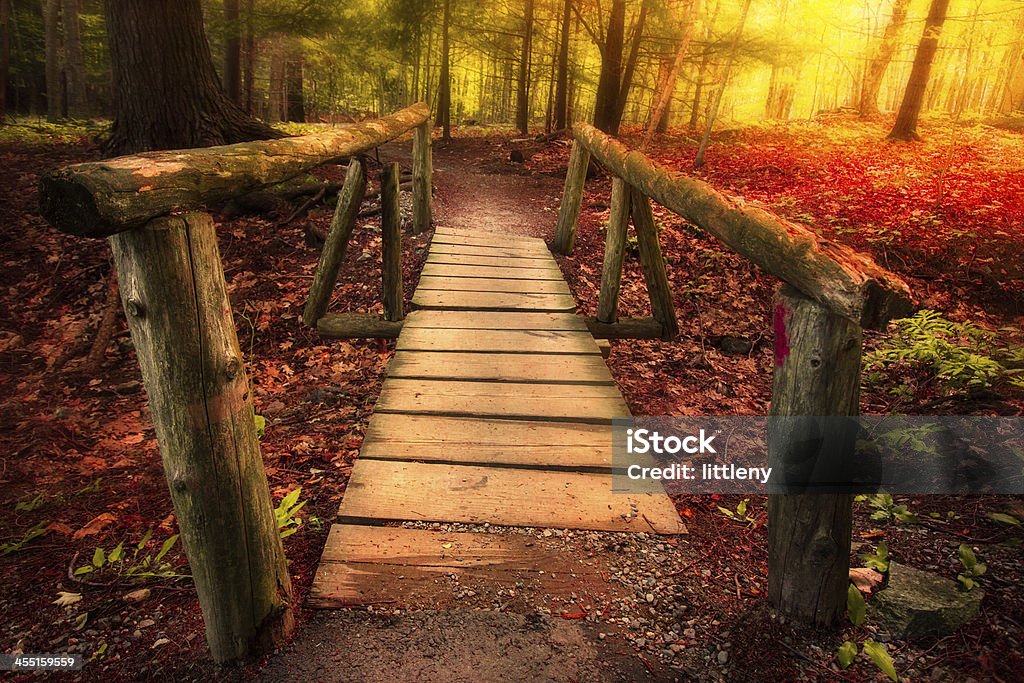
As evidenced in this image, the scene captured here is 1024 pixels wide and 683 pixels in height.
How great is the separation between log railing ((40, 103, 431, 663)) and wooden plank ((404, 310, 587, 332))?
110 inches

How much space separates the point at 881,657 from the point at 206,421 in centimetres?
239

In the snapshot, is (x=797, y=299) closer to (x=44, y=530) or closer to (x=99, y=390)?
(x=44, y=530)

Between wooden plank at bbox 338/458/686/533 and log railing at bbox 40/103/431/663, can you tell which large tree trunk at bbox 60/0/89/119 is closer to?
log railing at bbox 40/103/431/663

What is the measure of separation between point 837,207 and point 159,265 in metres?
10.0

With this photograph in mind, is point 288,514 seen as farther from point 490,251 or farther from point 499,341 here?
point 490,251

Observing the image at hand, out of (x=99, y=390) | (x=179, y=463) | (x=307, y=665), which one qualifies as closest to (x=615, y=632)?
(x=307, y=665)

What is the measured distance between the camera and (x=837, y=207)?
29.5 ft

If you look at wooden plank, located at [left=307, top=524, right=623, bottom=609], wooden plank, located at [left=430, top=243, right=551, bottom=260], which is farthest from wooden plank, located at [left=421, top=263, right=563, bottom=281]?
wooden plank, located at [left=307, top=524, right=623, bottom=609]

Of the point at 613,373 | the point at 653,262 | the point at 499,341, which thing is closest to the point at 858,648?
the point at 499,341

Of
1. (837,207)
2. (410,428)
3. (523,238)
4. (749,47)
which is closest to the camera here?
(410,428)

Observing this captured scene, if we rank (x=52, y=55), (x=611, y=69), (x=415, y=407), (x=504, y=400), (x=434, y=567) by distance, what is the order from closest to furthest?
(x=434, y=567) → (x=415, y=407) → (x=504, y=400) → (x=611, y=69) → (x=52, y=55)

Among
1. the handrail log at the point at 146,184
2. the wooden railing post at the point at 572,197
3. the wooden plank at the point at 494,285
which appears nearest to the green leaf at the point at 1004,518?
the wooden plank at the point at 494,285

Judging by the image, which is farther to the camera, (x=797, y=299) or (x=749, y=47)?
(x=749, y=47)

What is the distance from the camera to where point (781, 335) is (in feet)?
6.22
